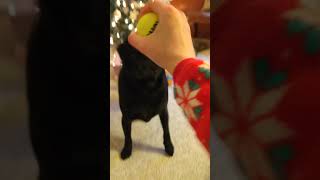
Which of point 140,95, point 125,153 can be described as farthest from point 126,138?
point 140,95

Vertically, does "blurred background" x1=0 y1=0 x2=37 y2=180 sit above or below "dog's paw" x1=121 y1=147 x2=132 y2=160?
above

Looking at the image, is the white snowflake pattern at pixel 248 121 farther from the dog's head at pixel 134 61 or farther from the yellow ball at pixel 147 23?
the dog's head at pixel 134 61

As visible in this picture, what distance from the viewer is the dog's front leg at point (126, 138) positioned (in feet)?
2.76

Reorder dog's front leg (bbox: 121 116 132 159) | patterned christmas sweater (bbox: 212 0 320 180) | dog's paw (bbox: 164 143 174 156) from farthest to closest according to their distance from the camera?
dog's paw (bbox: 164 143 174 156)
dog's front leg (bbox: 121 116 132 159)
patterned christmas sweater (bbox: 212 0 320 180)

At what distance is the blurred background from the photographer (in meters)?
0.23

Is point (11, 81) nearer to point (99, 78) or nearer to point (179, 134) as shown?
point (99, 78)

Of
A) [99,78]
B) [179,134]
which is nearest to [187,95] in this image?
[99,78]

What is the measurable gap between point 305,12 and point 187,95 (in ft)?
0.49

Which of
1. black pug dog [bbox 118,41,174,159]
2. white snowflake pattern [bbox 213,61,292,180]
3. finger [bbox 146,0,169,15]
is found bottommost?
black pug dog [bbox 118,41,174,159]

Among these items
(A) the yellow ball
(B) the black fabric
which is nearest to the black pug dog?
(A) the yellow ball

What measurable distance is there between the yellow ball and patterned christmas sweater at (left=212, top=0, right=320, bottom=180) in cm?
16

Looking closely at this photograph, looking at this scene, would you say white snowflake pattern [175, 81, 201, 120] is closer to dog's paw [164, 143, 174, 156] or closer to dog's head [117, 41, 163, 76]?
dog's head [117, 41, 163, 76]

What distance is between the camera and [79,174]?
28 centimetres

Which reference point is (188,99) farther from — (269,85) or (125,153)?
(125,153)
